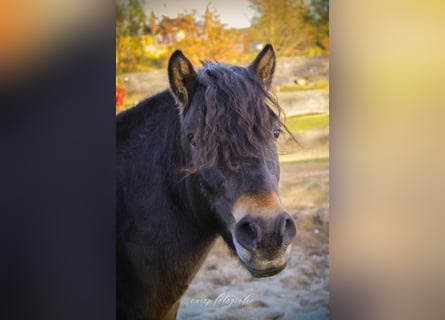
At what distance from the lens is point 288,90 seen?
10.2 ft

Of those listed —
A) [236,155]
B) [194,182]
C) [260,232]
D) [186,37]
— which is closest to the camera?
[260,232]

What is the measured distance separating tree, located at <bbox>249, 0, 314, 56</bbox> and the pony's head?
0.14 metres

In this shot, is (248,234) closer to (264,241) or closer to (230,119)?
(264,241)

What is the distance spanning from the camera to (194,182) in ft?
9.63

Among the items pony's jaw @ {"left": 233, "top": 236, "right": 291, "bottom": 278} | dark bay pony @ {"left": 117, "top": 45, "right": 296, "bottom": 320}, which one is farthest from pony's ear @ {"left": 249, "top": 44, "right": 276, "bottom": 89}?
pony's jaw @ {"left": 233, "top": 236, "right": 291, "bottom": 278}

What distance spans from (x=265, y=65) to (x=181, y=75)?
18.1 inches

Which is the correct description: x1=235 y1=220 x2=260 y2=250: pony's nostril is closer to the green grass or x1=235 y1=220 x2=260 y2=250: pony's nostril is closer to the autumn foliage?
the green grass

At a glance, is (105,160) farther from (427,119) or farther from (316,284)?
(427,119)

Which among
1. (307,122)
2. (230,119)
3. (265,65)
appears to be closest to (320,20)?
(265,65)

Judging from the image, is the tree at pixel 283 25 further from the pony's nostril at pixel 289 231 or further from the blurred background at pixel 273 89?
the pony's nostril at pixel 289 231

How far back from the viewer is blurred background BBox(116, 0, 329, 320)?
305 centimetres

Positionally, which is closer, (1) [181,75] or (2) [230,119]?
(2) [230,119]

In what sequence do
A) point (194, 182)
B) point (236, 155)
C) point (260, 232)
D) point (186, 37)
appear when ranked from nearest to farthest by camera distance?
point (260, 232) < point (236, 155) < point (194, 182) < point (186, 37)

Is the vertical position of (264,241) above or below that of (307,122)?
below
